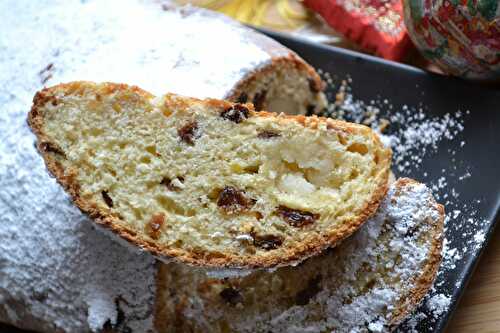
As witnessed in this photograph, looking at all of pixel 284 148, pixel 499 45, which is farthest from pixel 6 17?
pixel 499 45

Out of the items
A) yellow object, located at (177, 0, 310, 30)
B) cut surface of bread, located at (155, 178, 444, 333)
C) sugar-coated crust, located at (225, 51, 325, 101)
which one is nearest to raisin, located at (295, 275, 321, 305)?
cut surface of bread, located at (155, 178, 444, 333)

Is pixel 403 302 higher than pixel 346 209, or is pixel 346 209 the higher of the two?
pixel 346 209

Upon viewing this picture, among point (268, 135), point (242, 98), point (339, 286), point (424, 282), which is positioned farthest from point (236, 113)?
point (424, 282)

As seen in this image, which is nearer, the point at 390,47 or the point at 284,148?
the point at 284,148

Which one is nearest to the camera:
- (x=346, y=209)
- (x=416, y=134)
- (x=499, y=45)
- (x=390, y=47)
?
(x=346, y=209)

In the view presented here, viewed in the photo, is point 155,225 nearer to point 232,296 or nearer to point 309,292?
point 232,296

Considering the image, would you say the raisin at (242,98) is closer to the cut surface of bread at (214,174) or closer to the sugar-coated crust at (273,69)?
the sugar-coated crust at (273,69)

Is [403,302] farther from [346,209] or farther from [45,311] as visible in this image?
[45,311]
